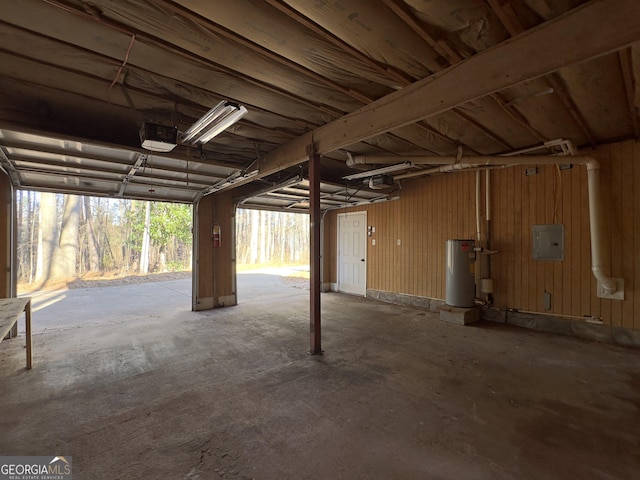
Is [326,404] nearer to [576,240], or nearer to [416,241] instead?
[576,240]

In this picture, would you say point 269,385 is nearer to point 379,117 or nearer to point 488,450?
point 488,450

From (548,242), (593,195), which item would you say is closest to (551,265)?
(548,242)

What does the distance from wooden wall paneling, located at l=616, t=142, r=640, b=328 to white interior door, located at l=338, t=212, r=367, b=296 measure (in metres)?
4.50

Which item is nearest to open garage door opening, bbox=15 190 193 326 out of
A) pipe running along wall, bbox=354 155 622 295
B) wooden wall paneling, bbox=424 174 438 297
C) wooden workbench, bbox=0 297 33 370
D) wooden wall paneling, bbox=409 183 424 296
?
wooden workbench, bbox=0 297 33 370

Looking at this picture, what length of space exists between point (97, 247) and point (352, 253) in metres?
12.2

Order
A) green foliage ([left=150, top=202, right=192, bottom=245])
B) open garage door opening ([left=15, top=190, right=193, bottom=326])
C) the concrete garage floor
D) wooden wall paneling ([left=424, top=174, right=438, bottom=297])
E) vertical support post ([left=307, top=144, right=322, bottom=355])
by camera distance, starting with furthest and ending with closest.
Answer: green foliage ([left=150, top=202, right=192, bottom=245]) → open garage door opening ([left=15, top=190, right=193, bottom=326]) → wooden wall paneling ([left=424, top=174, right=438, bottom=297]) → vertical support post ([left=307, top=144, right=322, bottom=355]) → the concrete garage floor

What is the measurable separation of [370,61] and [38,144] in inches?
141

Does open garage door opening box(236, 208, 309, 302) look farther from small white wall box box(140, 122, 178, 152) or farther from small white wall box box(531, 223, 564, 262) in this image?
small white wall box box(140, 122, 178, 152)

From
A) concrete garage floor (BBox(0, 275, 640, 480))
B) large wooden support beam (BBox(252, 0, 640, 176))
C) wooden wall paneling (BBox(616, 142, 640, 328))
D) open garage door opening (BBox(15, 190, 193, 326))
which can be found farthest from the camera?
open garage door opening (BBox(15, 190, 193, 326))

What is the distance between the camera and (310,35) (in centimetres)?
189

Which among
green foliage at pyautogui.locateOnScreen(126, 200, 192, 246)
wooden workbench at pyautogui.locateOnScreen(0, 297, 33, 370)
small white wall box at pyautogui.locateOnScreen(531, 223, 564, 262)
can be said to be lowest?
wooden workbench at pyautogui.locateOnScreen(0, 297, 33, 370)

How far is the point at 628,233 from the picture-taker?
3756 mm

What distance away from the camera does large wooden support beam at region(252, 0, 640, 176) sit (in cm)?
156

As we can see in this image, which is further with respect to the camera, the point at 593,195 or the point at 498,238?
the point at 498,238
